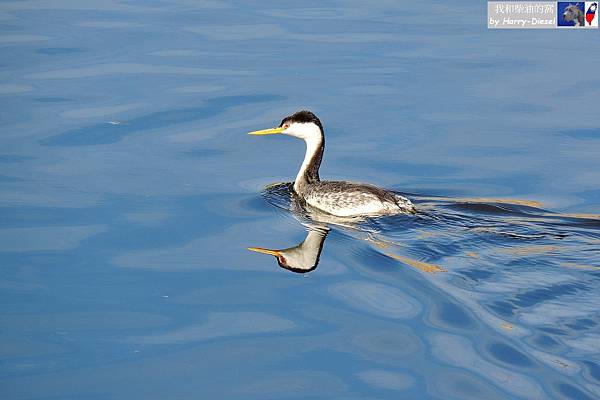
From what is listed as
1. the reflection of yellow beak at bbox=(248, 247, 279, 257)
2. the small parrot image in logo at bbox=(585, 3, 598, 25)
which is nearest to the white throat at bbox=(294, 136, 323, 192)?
the reflection of yellow beak at bbox=(248, 247, 279, 257)

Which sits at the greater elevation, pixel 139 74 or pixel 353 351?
pixel 139 74

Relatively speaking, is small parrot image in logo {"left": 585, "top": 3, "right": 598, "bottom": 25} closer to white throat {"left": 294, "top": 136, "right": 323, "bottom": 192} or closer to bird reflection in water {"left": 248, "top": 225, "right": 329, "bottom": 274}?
white throat {"left": 294, "top": 136, "right": 323, "bottom": 192}

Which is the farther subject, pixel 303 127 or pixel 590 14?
pixel 590 14

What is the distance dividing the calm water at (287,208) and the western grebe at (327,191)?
0.20 metres

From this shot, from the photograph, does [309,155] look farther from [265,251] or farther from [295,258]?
[295,258]

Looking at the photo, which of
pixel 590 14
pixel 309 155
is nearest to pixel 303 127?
pixel 309 155

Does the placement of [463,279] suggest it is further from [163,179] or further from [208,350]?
[163,179]

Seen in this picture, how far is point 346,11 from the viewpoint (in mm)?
19625

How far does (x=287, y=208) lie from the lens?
11.5m

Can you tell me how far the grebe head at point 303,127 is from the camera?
12172mm

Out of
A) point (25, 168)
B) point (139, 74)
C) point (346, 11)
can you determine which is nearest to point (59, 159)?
point (25, 168)

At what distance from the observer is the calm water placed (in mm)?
7711

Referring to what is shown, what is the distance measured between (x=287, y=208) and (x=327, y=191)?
469 mm

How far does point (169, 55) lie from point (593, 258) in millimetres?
9088
